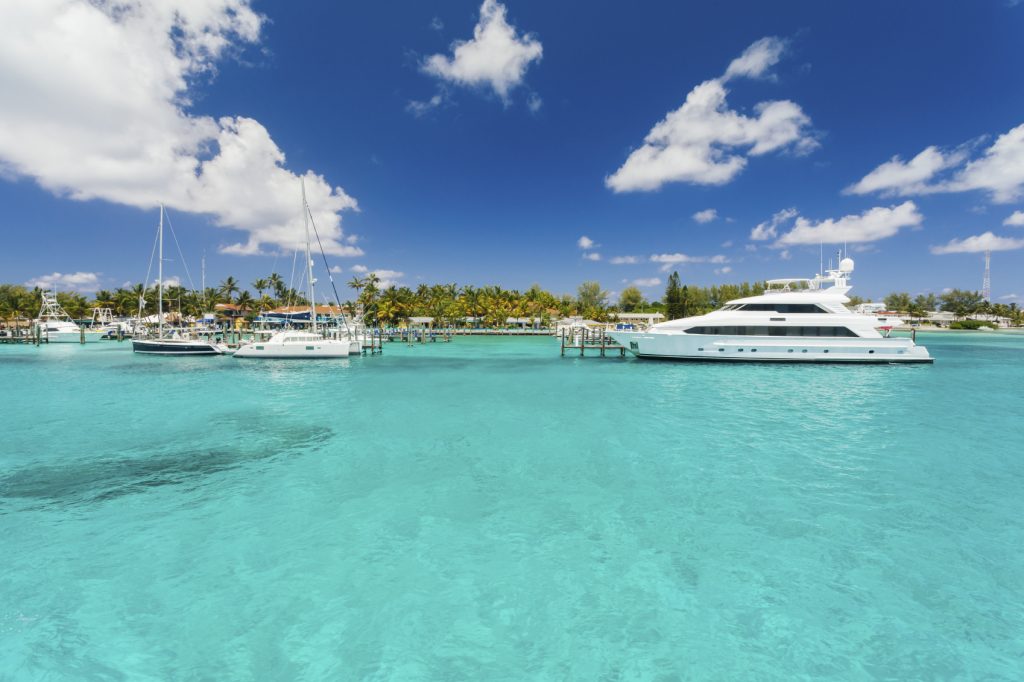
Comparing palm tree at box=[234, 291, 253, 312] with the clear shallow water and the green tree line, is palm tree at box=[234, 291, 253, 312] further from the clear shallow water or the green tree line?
the green tree line

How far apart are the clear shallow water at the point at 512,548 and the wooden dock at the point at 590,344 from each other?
27.2m

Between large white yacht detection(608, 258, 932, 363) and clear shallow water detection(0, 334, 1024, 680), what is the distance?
16.6 m

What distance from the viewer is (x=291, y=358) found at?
1635 inches

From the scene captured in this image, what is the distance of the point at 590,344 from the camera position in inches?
2099

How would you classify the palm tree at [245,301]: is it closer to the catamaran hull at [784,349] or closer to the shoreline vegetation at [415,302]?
the shoreline vegetation at [415,302]

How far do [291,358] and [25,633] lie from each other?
38.8 meters

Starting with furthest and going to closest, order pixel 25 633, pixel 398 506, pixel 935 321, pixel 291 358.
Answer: pixel 935 321
pixel 291 358
pixel 398 506
pixel 25 633

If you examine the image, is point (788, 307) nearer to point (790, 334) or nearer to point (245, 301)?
point (790, 334)

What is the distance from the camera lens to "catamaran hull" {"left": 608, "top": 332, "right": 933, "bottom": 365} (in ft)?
112

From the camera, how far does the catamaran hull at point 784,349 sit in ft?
112

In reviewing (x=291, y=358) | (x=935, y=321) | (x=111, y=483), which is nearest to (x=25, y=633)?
(x=111, y=483)

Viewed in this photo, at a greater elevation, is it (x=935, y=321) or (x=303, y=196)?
(x=303, y=196)

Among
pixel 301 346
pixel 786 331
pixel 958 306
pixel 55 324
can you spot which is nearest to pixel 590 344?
pixel 786 331

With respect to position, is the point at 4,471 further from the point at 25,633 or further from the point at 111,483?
the point at 25,633
